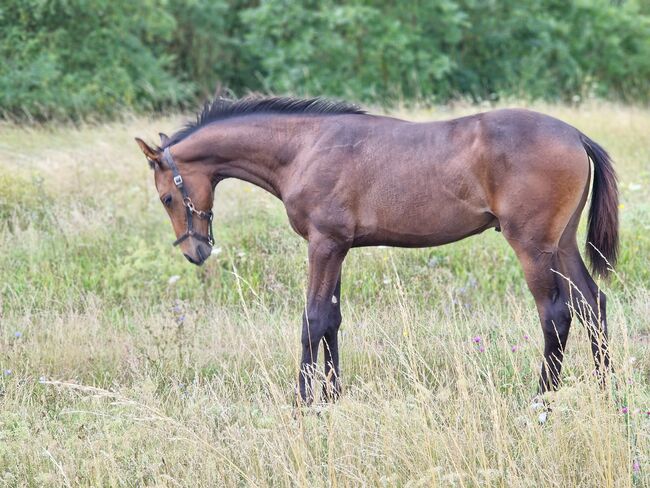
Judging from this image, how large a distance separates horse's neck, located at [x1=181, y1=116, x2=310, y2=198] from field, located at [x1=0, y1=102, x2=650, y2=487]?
2.04 feet

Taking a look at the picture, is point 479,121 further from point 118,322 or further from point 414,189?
point 118,322

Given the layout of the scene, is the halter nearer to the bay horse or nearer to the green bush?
the bay horse

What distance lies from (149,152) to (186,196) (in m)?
0.36

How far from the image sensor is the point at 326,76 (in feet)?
60.5

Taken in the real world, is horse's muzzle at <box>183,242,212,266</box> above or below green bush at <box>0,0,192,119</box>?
above

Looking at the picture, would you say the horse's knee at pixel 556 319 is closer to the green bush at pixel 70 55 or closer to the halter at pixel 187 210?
the halter at pixel 187 210

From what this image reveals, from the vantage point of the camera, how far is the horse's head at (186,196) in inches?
204

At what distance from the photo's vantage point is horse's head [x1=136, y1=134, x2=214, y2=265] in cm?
518

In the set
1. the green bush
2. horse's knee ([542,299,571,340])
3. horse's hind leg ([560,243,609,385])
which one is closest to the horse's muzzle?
horse's knee ([542,299,571,340])

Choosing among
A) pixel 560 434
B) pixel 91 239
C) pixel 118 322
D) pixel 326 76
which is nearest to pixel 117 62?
pixel 326 76

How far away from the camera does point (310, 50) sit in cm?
1783

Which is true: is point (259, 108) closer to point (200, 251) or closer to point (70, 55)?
point (200, 251)

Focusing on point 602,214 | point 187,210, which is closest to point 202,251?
point 187,210

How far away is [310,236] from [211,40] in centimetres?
1645
